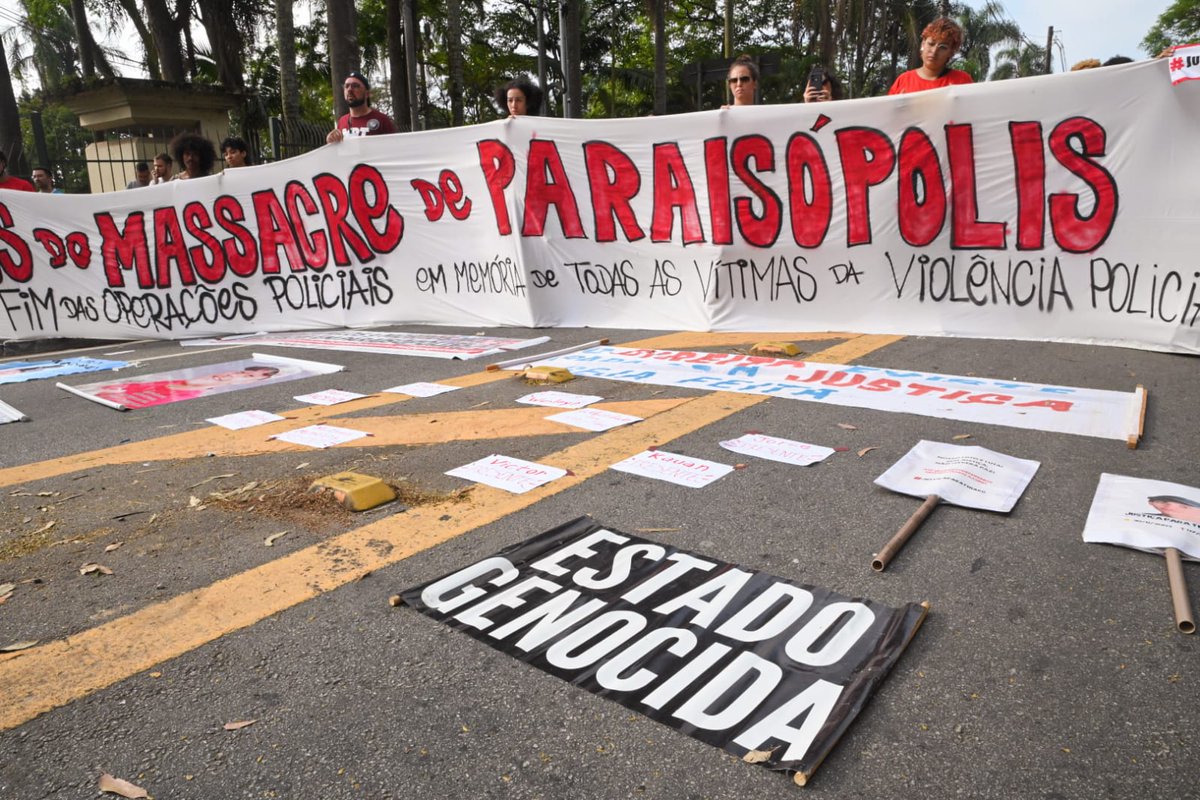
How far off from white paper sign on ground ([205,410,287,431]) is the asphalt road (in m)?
0.26

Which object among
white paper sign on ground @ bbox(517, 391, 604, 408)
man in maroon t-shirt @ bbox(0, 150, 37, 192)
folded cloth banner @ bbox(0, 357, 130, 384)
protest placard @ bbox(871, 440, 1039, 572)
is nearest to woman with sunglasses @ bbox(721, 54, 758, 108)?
white paper sign on ground @ bbox(517, 391, 604, 408)

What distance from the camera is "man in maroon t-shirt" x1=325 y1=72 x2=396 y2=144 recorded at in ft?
27.2

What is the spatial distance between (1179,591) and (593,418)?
2568mm

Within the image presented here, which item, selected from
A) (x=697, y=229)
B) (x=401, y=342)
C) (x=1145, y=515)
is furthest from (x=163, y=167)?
(x=1145, y=515)

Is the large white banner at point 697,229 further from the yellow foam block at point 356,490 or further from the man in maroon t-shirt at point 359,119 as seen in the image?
the yellow foam block at point 356,490

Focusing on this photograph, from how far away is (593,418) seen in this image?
414cm

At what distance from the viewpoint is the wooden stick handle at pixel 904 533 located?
235 cm

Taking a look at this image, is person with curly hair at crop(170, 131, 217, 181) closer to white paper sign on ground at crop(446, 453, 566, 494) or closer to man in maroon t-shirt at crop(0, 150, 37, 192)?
man in maroon t-shirt at crop(0, 150, 37, 192)

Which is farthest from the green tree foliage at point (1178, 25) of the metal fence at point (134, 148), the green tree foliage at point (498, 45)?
the metal fence at point (134, 148)

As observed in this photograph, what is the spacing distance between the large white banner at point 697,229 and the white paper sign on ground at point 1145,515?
3.11m

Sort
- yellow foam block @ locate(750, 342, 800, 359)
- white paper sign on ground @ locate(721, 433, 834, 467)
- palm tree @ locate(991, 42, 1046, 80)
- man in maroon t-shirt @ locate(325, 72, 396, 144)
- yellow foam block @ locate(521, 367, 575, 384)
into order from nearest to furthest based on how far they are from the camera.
Answer: white paper sign on ground @ locate(721, 433, 834, 467) < yellow foam block @ locate(521, 367, 575, 384) < yellow foam block @ locate(750, 342, 800, 359) < man in maroon t-shirt @ locate(325, 72, 396, 144) < palm tree @ locate(991, 42, 1046, 80)

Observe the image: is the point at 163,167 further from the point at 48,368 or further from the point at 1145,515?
the point at 1145,515

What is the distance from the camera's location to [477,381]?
523 centimetres

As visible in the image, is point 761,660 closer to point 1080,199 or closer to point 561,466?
point 561,466
